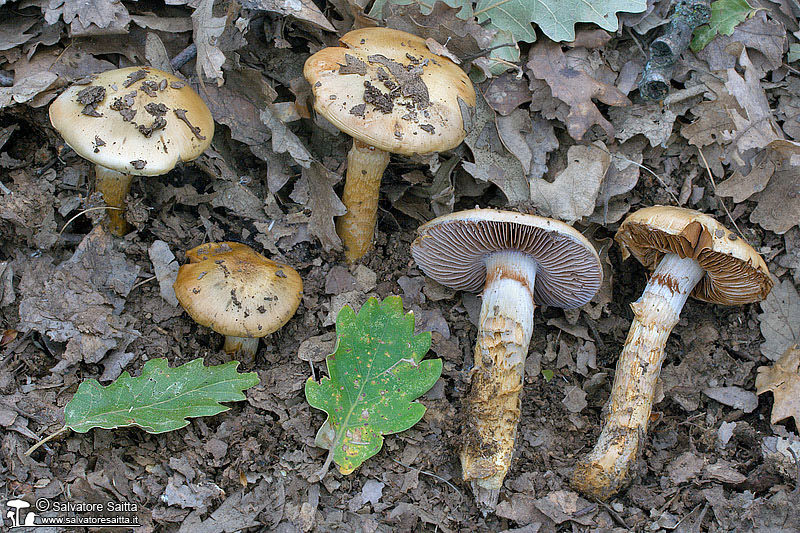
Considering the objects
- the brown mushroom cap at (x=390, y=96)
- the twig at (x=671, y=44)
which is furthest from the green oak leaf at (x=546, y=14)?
the brown mushroom cap at (x=390, y=96)

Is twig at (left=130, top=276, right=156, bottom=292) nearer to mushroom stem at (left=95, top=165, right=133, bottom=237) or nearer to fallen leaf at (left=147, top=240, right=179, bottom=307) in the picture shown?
fallen leaf at (left=147, top=240, right=179, bottom=307)

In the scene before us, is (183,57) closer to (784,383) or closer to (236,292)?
(236,292)

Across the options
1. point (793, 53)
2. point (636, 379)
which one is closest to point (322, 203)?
point (636, 379)

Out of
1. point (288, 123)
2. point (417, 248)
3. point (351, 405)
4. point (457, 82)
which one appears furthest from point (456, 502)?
point (288, 123)

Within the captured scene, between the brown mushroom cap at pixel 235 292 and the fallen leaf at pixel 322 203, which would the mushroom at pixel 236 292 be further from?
the fallen leaf at pixel 322 203

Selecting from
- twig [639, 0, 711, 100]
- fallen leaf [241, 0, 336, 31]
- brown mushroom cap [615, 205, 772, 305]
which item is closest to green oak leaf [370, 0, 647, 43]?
twig [639, 0, 711, 100]

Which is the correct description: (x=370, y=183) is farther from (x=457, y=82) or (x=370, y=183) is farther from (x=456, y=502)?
(x=456, y=502)
